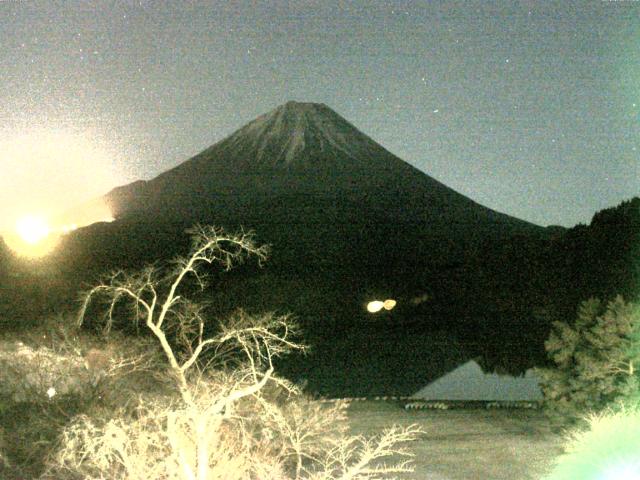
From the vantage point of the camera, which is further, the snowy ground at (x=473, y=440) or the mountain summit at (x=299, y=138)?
the mountain summit at (x=299, y=138)

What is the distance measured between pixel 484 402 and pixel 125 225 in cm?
5660

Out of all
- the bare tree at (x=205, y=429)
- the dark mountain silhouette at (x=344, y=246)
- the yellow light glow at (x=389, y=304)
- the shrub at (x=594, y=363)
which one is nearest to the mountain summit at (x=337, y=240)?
the dark mountain silhouette at (x=344, y=246)

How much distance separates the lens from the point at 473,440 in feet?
47.5

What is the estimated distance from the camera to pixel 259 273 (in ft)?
174

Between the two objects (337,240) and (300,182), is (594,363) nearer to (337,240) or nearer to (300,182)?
(337,240)

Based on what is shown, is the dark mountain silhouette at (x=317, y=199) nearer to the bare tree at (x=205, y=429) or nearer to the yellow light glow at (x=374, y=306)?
the yellow light glow at (x=374, y=306)

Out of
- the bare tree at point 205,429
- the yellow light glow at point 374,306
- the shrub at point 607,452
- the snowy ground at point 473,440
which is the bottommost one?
the yellow light glow at point 374,306

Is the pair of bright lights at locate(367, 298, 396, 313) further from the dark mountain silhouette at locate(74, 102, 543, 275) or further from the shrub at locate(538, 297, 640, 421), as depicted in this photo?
the shrub at locate(538, 297, 640, 421)

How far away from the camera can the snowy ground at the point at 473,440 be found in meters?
12.0

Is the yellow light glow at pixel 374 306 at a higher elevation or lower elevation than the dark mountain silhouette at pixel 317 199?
lower

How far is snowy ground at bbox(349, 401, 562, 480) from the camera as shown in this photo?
39.2 ft

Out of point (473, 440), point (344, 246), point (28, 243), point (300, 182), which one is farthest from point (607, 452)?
point (300, 182)

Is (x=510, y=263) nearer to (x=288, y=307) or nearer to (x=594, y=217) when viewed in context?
(x=594, y=217)

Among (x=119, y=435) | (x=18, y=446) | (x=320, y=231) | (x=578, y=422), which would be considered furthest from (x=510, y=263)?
(x=320, y=231)
